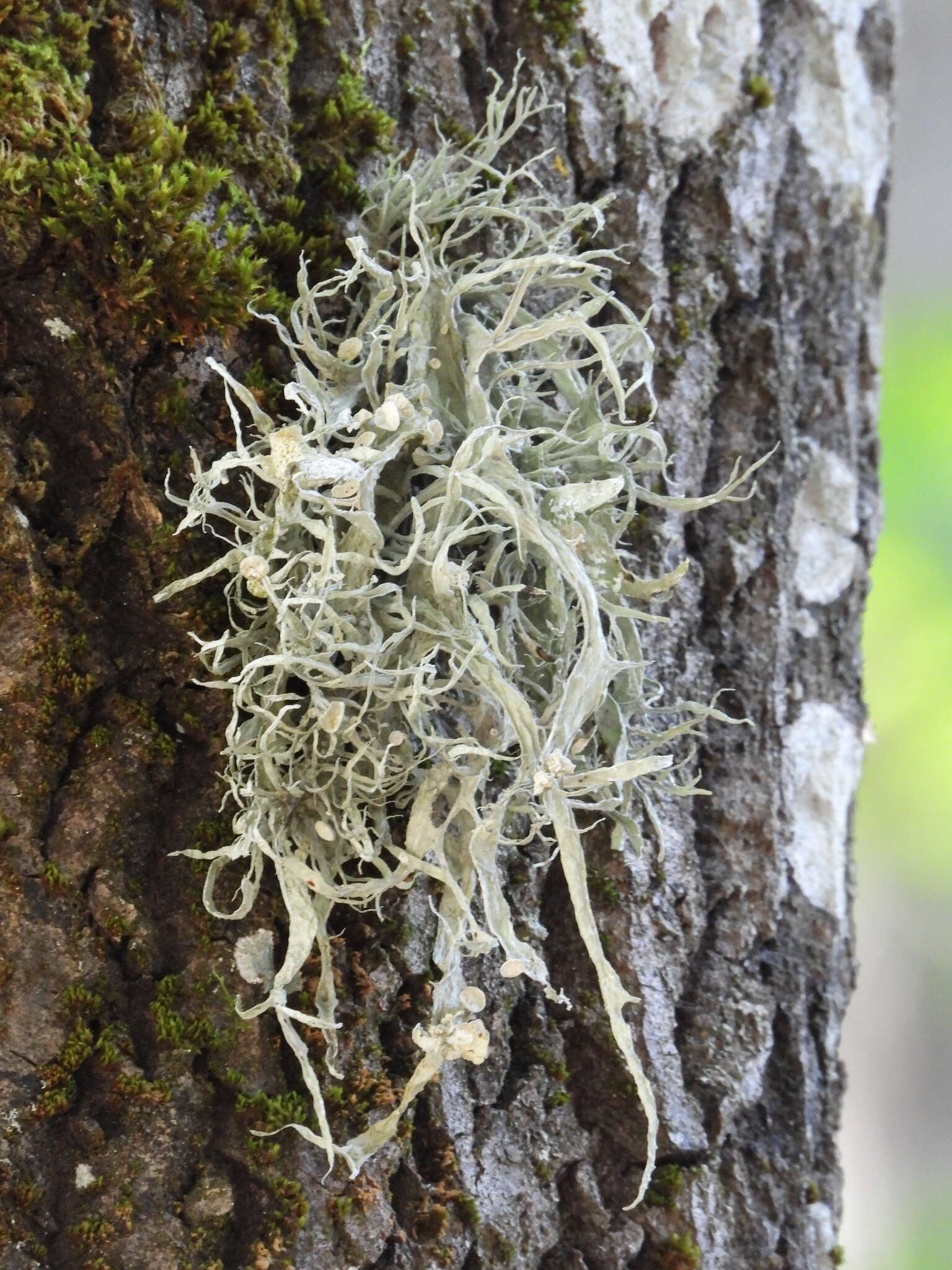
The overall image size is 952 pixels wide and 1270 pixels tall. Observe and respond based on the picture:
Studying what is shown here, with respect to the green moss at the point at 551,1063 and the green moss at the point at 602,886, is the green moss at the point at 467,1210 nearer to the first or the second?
the green moss at the point at 551,1063

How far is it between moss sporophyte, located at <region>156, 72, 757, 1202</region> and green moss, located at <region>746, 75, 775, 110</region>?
A: 406 mm

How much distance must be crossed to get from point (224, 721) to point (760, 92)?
0.89 meters

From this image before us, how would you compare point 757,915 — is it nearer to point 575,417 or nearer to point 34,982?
point 575,417

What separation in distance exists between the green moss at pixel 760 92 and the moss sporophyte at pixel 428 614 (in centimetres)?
41

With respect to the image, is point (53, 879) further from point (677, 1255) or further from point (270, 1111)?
point (677, 1255)

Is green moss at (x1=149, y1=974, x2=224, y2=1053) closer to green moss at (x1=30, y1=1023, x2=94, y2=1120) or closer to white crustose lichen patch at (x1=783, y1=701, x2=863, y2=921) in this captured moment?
green moss at (x1=30, y1=1023, x2=94, y2=1120)

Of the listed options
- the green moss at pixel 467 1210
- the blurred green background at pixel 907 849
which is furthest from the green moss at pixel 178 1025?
the blurred green background at pixel 907 849

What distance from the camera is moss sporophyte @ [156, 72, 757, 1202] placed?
2.28 ft

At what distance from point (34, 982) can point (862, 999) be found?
7.97 feet

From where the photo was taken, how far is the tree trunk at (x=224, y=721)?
0.75 metres

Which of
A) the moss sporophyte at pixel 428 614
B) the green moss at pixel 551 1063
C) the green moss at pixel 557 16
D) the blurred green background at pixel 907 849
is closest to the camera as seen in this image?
the moss sporophyte at pixel 428 614

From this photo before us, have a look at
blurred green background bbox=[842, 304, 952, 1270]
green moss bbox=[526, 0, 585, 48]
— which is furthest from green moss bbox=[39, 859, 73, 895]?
blurred green background bbox=[842, 304, 952, 1270]

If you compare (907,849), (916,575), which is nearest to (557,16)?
(916,575)

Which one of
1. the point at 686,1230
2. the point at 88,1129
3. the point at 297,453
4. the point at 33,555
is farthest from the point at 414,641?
the point at 686,1230
